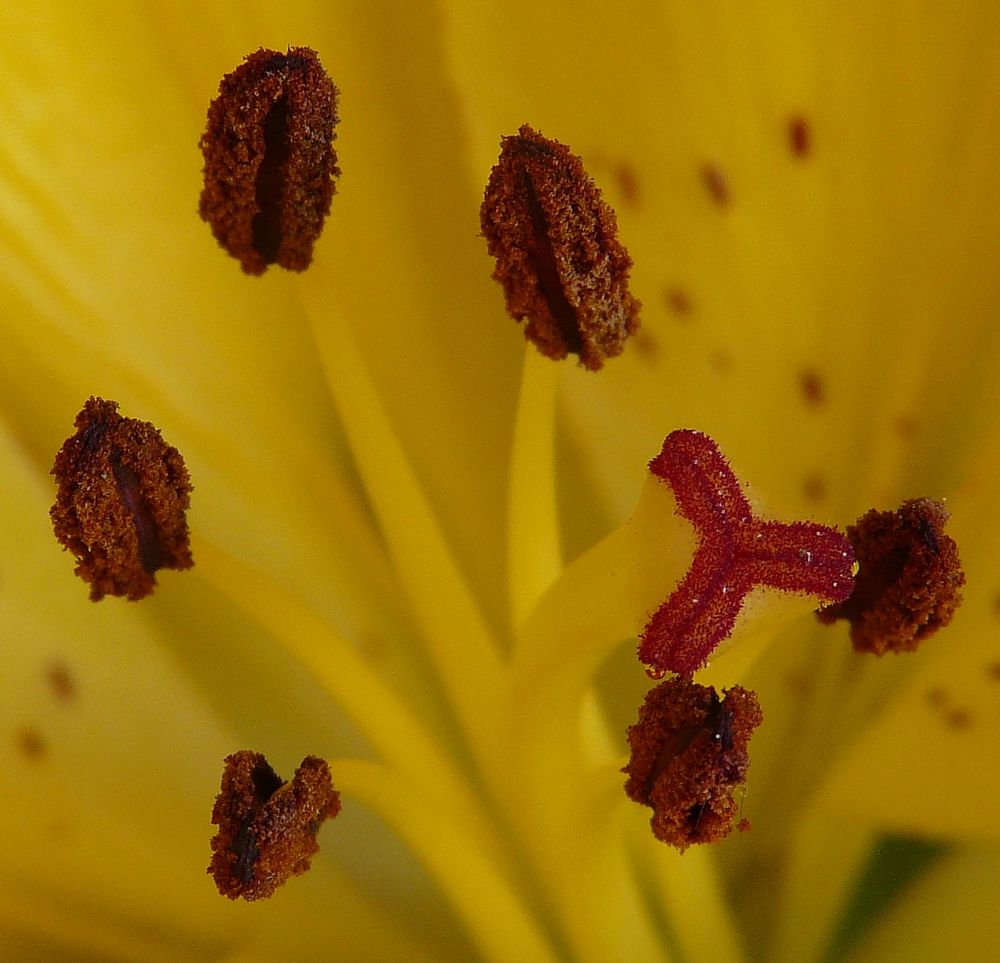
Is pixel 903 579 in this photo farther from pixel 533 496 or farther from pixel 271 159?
pixel 271 159

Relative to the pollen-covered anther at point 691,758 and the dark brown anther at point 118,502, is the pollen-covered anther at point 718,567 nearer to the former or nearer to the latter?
the pollen-covered anther at point 691,758

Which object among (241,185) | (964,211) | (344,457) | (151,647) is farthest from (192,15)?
(964,211)

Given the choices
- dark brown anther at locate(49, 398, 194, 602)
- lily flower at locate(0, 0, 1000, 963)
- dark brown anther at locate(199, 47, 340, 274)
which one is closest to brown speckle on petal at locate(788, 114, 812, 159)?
lily flower at locate(0, 0, 1000, 963)

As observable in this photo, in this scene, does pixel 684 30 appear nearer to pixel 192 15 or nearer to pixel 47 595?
pixel 192 15

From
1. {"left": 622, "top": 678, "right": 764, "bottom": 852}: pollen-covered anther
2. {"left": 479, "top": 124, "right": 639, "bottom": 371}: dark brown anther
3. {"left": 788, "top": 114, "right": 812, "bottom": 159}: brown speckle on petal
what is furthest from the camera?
{"left": 788, "top": 114, "right": 812, "bottom": 159}: brown speckle on petal

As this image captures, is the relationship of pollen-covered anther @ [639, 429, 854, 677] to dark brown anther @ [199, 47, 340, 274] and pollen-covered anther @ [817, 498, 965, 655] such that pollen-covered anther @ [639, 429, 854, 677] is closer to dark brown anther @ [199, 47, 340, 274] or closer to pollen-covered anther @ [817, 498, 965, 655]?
pollen-covered anther @ [817, 498, 965, 655]

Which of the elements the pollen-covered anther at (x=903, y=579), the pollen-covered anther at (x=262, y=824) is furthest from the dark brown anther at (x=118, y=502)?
the pollen-covered anther at (x=903, y=579)
